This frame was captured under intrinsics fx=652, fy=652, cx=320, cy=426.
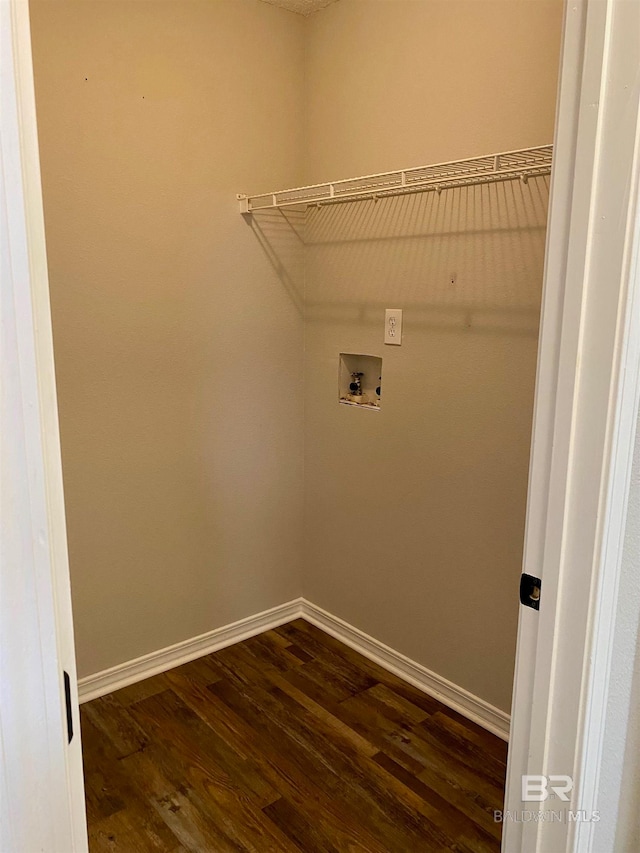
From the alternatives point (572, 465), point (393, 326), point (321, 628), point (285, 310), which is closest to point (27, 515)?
point (572, 465)

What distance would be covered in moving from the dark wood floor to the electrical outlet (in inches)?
51.1

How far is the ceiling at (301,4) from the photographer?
2.40 metres

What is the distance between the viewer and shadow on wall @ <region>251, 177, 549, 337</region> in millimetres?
1937

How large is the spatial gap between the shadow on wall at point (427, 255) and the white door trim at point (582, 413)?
1004mm

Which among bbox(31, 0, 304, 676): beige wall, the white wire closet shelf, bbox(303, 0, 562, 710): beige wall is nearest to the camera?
the white wire closet shelf

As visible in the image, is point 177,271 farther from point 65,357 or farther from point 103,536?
point 103,536

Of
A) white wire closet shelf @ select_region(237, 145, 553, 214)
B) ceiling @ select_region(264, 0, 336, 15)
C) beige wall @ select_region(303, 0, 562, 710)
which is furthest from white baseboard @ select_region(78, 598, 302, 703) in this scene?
ceiling @ select_region(264, 0, 336, 15)

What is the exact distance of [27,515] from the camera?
66cm

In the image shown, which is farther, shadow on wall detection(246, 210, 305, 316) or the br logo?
shadow on wall detection(246, 210, 305, 316)

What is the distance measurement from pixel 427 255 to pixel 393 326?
0.28 m

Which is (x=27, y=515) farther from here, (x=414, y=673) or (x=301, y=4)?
(x=301, y=4)

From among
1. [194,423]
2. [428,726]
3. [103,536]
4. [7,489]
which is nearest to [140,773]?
[103,536]

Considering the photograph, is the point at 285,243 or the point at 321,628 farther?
the point at 321,628

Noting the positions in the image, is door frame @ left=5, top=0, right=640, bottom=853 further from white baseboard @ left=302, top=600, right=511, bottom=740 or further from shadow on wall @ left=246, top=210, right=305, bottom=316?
shadow on wall @ left=246, top=210, right=305, bottom=316
